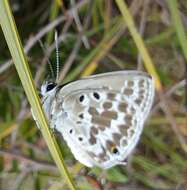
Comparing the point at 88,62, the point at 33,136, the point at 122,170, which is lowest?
the point at 122,170

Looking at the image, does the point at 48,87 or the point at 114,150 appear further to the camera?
the point at 114,150

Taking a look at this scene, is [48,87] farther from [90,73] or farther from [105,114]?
[90,73]

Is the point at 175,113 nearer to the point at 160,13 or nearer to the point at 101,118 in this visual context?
the point at 160,13

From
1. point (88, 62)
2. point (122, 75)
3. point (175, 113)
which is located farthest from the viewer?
point (175, 113)

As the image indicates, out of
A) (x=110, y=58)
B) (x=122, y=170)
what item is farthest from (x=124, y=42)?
(x=122, y=170)

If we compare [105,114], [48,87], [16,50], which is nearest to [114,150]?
[105,114]

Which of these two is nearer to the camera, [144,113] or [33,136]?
[144,113]
